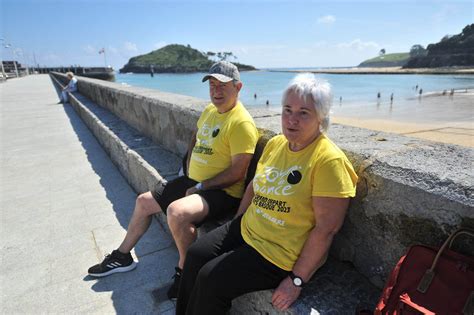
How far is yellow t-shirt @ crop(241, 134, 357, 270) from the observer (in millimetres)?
1567

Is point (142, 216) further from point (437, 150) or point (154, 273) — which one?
point (437, 150)

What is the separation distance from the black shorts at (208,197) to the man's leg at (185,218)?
62mm

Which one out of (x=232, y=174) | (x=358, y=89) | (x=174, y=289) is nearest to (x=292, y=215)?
(x=232, y=174)

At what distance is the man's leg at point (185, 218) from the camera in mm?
2279

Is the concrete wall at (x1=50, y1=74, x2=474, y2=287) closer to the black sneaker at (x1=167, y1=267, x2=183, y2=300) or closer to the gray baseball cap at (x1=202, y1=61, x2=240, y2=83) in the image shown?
the gray baseball cap at (x1=202, y1=61, x2=240, y2=83)

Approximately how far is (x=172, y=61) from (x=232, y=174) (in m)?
174

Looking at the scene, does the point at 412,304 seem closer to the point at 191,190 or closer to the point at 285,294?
the point at 285,294

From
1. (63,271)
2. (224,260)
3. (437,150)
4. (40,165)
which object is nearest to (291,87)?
(437,150)

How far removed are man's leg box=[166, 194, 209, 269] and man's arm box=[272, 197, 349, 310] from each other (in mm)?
Answer: 876

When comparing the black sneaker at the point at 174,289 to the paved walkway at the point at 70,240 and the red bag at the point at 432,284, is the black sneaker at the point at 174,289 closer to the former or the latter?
the paved walkway at the point at 70,240

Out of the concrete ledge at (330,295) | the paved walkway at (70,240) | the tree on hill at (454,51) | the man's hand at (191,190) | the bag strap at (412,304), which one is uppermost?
the tree on hill at (454,51)

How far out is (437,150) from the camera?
1.78 meters

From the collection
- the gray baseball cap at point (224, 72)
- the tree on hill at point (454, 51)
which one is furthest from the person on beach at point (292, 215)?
the tree on hill at point (454, 51)

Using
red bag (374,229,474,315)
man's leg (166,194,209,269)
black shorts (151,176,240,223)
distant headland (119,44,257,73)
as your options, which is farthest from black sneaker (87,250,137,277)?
distant headland (119,44,257,73)
